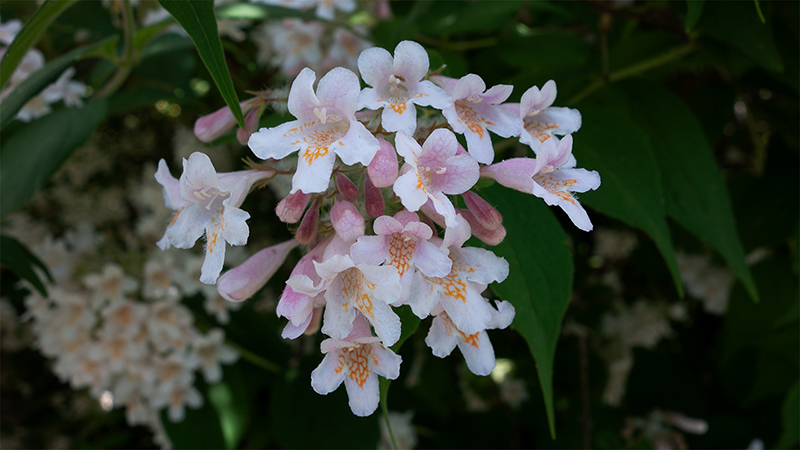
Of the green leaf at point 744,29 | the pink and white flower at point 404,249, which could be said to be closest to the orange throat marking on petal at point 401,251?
the pink and white flower at point 404,249

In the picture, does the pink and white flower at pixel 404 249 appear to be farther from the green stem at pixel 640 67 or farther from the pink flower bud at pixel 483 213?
the green stem at pixel 640 67

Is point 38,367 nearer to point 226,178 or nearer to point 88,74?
point 88,74

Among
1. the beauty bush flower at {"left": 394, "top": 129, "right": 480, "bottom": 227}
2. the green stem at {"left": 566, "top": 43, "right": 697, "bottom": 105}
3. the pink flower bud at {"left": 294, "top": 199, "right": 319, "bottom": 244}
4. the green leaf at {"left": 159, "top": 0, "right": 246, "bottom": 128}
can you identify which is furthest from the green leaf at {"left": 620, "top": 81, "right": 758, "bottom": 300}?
the green leaf at {"left": 159, "top": 0, "right": 246, "bottom": 128}

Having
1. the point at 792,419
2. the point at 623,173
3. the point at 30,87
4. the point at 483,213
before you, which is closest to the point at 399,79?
the point at 483,213

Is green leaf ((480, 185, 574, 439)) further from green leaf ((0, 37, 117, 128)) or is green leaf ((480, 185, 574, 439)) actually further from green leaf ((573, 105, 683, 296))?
green leaf ((0, 37, 117, 128))

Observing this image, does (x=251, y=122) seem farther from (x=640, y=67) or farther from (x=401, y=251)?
(x=640, y=67)

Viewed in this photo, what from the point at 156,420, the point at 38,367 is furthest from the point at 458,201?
the point at 38,367

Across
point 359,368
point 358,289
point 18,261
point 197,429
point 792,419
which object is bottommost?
point 197,429
